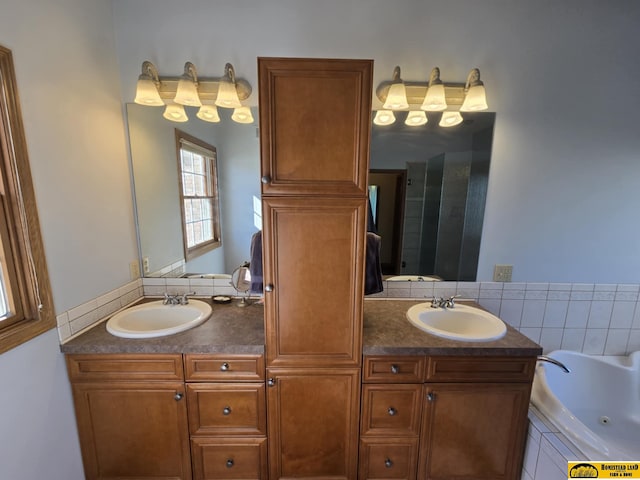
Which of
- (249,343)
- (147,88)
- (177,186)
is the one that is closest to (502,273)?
(249,343)

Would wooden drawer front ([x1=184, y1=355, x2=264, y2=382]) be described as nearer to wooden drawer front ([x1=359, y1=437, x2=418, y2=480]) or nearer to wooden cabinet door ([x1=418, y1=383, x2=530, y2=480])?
wooden drawer front ([x1=359, y1=437, x2=418, y2=480])

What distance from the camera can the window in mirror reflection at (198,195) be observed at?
1599 millimetres

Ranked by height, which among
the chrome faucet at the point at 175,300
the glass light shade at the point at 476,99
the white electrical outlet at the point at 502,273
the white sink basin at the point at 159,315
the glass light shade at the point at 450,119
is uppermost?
the glass light shade at the point at 476,99

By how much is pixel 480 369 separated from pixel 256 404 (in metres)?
1.09

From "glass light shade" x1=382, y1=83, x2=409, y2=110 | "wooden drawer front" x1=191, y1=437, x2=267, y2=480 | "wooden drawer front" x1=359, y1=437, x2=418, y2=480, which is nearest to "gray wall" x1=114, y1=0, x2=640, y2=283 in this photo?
"glass light shade" x1=382, y1=83, x2=409, y2=110

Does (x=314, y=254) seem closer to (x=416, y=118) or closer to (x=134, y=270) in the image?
A: (x=416, y=118)

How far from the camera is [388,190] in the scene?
5.26 ft

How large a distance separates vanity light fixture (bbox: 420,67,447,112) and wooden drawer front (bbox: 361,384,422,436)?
4.94ft

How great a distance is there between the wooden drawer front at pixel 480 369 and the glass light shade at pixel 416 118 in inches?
51.2

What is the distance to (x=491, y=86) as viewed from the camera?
1.53 m

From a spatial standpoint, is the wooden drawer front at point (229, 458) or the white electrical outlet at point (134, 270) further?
the white electrical outlet at point (134, 270)

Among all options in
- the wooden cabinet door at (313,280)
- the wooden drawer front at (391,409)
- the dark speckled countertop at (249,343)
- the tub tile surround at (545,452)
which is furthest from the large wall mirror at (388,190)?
the tub tile surround at (545,452)

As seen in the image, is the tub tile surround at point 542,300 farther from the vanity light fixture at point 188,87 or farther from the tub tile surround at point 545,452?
the vanity light fixture at point 188,87

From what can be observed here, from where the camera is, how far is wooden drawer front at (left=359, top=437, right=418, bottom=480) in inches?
50.7
